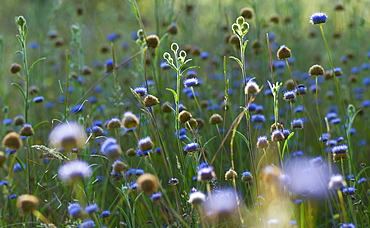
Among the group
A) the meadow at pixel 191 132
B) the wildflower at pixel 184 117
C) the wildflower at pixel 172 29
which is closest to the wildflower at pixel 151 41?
the meadow at pixel 191 132

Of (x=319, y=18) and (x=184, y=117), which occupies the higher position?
(x=319, y=18)

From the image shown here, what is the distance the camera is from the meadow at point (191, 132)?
5.87ft

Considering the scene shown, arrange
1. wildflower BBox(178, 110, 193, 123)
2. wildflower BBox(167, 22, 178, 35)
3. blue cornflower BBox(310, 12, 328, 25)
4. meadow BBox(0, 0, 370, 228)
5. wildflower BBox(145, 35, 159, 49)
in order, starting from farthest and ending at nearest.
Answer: wildflower BBox(167, 22, 178, 35), wildflower BBox(145, 35, 159, 49), blue cornflower BBox(310, 12, 328, 25), wildflower BBox(178, 110, 193, 123), meadow BBox(0, 0, 370, 228)

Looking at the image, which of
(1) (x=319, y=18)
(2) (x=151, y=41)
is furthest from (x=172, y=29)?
(1) (x=319, y=18)

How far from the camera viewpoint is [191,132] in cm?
271

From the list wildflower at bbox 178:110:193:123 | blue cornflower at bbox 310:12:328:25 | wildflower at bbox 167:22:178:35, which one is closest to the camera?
wildflower at bbox 178:110:193:123

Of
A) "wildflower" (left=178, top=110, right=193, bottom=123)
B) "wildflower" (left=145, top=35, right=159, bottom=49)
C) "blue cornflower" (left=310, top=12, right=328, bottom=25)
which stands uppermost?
"wildflower" (left=145, top=35, right=159, bottom=49)

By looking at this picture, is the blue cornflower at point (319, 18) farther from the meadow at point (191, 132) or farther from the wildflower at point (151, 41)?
the wildflower at point (151, 41)

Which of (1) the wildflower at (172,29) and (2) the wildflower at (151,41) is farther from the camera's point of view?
(1) the wildflower at (172,29)

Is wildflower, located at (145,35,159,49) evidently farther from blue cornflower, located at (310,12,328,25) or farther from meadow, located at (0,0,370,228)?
blue cornflower, located at (310,12,328,25)

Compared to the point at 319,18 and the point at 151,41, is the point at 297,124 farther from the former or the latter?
the point at 151,41

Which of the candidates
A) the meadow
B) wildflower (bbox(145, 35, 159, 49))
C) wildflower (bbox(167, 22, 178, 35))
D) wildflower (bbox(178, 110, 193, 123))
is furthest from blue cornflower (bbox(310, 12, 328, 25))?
wildflower (bbox(167, 22, 178, 35))

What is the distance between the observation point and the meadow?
1788 mm

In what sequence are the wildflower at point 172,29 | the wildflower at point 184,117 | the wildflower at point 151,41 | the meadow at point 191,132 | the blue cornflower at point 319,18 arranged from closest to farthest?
the meadow at point 191,132 < the wildflower at point 184,117 < the blue cornflower at point 319,18 < the wildflower at point 151,41 < the wildflower at point 172,29
